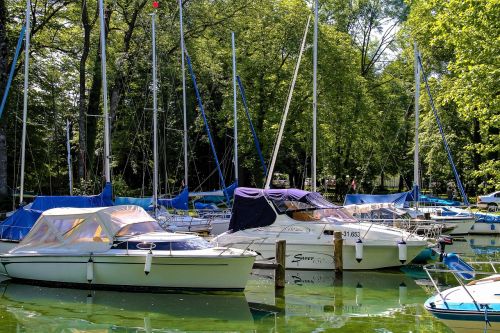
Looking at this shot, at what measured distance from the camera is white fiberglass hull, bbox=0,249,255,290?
47.9ft

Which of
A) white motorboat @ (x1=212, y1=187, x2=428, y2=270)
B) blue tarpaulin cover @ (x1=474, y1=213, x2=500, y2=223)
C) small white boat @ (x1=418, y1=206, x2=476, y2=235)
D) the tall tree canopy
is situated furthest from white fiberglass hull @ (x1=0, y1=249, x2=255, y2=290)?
blue tarpaulin cover @ (x1=474, y1=213, x2=500, y2=223)

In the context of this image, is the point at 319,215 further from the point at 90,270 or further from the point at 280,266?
the point at 90,270

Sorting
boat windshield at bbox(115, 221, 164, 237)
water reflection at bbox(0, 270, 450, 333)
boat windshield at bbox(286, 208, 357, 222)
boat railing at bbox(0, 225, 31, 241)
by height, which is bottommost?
water reflection at bbox(0, 270, 450, 333)

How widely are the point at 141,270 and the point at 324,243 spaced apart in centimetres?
616

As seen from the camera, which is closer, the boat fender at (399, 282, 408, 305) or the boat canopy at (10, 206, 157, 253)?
the boat fender at (399, 282, 408, 305)

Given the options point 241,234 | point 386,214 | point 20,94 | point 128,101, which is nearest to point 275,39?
point 128,101

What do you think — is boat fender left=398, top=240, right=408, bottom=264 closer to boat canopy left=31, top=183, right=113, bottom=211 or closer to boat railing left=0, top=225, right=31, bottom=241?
A: boat canopy left=31, top=183, right=113, bottom=211

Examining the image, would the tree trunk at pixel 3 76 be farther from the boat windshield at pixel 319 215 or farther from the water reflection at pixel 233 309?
the boat windshield at pixel 319 215

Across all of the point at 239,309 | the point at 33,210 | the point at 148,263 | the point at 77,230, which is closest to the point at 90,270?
the point at 77,230

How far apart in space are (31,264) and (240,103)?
2413 centimetres

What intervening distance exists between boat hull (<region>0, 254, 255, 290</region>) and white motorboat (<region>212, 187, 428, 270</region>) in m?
3.15

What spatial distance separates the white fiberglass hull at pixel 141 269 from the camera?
14586 mm

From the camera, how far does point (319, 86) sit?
39656mm

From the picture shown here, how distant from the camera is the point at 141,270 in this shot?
15.0 meters
